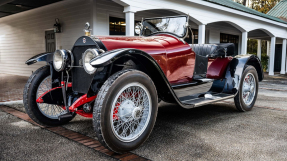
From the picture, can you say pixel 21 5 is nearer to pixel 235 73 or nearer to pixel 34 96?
pixel 34 96

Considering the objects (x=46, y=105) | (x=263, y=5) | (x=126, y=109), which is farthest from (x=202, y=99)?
(x=263, y=5)

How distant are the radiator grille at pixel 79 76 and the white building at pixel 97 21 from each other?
376 centimetres

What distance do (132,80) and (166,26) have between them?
193cm

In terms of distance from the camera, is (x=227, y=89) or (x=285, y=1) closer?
(x=227, y=89)

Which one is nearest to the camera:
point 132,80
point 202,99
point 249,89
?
point 132,80

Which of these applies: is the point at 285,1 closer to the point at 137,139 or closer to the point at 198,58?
the point at 198,58

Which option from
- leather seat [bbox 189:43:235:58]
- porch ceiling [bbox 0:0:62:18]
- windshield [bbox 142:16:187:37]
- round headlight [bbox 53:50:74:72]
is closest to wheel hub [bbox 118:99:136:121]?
round headlight [bbox 53:50:74:72]

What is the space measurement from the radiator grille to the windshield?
1.61 m

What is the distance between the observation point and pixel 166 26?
4082mm

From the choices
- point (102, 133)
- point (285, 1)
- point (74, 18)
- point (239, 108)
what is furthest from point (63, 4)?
point (285, 1)

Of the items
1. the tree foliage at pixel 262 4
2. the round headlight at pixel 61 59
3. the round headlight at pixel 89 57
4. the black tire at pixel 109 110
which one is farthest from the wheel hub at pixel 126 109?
the tree foliage at pixel 262 4

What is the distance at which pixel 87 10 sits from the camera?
812 centimetres

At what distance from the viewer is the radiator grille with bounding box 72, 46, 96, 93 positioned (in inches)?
114

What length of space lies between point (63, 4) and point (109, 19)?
214 centimetres
